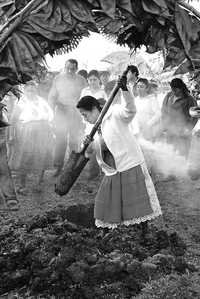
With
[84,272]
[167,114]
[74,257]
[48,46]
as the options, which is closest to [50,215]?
[74,257]

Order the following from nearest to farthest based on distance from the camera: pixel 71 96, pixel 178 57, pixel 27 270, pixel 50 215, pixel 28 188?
pixel 178 57 < pixel 27 270 < pixel 50 215 < pixel 28 188 < pixel 71 96

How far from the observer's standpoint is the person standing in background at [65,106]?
7840mm

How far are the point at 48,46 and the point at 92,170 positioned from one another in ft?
15.3

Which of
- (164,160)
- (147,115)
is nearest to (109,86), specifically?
→ (147,115)

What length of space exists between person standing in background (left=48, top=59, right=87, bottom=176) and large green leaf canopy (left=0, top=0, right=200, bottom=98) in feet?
13.9

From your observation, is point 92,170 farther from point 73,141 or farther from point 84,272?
point 84,272

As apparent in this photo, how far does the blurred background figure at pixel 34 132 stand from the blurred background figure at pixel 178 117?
7.70ft

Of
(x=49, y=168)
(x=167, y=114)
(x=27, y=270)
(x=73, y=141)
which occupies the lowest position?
(x=27, y=270)

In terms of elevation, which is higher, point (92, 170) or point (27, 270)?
point (92, 170)

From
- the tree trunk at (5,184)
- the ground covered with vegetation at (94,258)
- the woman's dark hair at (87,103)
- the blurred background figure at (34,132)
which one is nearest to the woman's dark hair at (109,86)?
the blurred background figure at (34,132)

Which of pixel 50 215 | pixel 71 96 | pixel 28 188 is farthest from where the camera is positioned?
pixel 71 96

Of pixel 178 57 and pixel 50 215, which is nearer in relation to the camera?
pixel 178 57

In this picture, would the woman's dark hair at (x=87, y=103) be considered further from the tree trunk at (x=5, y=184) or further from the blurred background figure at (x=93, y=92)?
the blurred background figure at (x=93, y=92)

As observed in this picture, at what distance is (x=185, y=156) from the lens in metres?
8.20
